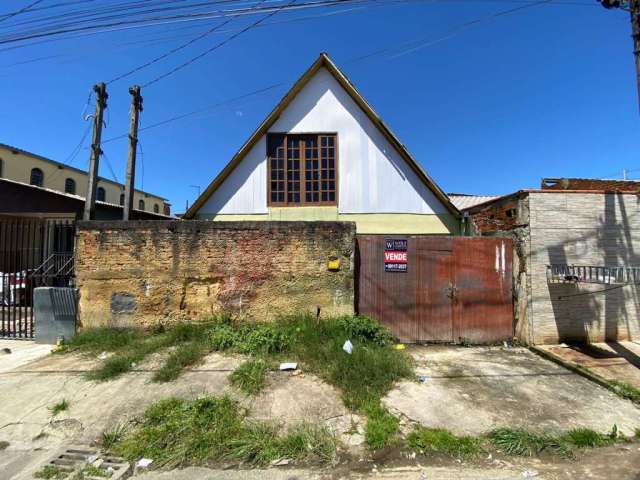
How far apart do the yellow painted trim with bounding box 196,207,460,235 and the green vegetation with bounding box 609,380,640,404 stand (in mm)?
5791

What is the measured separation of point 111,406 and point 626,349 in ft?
28.4

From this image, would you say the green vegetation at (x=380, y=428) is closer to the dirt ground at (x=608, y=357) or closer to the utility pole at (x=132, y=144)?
the dirt ground at (x=608, y=357)

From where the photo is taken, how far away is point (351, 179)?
9836 millimetres

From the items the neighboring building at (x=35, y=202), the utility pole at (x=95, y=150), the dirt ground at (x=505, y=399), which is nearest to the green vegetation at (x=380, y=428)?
the dirt ground at (x=505, y=399)

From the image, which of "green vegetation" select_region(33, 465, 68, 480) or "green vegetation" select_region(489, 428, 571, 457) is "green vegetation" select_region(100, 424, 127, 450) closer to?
"green vegetation" select_region(33, 465, 68, 480)

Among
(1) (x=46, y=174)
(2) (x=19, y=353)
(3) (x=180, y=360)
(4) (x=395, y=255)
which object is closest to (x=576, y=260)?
(4) (x=395, y=255)

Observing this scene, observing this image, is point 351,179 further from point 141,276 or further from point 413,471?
point 413,471

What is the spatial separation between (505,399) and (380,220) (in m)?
6.36

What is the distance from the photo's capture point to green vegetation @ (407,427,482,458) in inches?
121

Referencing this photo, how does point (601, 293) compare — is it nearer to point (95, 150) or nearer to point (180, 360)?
point (180, 360)

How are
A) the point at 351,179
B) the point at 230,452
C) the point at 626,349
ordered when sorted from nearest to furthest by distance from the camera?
the point at 230,452 → the point at 626,349 → the point at 351,179

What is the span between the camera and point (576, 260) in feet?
19.9

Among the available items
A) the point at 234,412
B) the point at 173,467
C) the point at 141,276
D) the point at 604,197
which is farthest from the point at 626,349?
the point at 141,276

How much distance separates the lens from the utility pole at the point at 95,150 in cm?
788
